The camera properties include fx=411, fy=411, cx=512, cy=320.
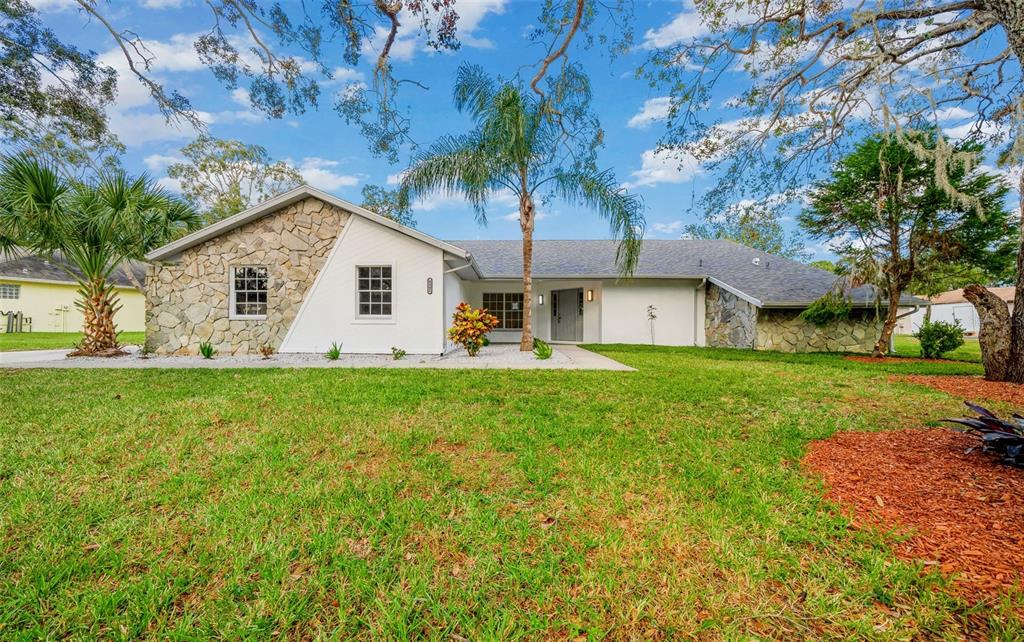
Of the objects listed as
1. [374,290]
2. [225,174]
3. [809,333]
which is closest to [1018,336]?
[809,333]

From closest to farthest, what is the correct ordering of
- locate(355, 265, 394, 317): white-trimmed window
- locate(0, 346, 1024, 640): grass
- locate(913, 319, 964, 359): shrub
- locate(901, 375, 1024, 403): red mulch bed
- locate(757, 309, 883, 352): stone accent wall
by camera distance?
locate(0, 346, 1024, 640): grass
locate(901, 375, 1024, 403): red mulch bed
locate(355, 265, 394, 317): white-trimmed window
locate(913, 319, 964, 359): shrub
locate(757, 309, 883, 352): stone accent wall

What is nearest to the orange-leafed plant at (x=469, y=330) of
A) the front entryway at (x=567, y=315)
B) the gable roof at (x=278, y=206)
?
the gable roof at (x=278, y=206)

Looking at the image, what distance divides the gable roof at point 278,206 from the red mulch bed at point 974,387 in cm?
894

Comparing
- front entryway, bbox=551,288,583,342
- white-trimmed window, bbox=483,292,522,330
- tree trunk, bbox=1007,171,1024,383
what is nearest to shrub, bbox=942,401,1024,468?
tree trunk, bbox=1007,171,1024,383

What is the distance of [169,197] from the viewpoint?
1022 centimetres

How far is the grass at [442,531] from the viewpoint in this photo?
1748 mm

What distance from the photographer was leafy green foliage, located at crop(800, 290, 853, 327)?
448 inches

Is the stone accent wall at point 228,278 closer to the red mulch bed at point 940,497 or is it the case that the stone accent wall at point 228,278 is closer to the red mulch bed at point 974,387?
the red mulch bed at point 940,497

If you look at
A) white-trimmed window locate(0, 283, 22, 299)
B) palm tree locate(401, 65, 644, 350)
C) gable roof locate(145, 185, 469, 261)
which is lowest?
white-trimmed window locate(0, 283, 22, 299)

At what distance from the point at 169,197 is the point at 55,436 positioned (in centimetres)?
870

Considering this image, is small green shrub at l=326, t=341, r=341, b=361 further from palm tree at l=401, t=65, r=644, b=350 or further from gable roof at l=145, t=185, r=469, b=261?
palm tree at l=401, t=65, r=644, b=350

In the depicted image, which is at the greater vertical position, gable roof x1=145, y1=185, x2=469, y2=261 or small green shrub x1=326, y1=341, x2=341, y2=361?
gable roof x1=145, y1=185, x2=469, y2=261

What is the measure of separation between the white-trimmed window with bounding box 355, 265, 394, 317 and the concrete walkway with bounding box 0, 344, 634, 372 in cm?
114

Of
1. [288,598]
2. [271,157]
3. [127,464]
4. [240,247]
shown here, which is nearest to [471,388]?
[127,464]
